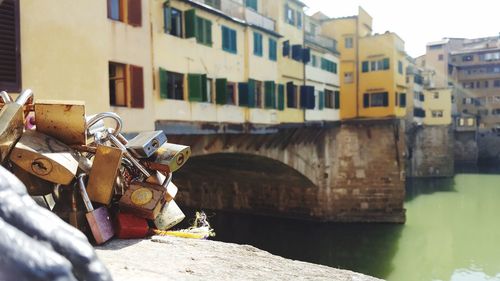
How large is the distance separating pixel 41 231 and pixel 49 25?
9608 mm

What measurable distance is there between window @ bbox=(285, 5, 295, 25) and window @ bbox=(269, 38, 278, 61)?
91.7 inches

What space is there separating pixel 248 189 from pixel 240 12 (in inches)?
489

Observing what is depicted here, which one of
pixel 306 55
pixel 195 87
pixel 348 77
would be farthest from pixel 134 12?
pixel 348 77

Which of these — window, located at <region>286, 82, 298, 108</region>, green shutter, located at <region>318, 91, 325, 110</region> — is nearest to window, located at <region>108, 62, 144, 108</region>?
window, located at <region>286, 82, 298, 108</region>

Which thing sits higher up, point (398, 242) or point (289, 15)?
point (289, 15)

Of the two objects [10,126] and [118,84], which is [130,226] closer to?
[10,126]

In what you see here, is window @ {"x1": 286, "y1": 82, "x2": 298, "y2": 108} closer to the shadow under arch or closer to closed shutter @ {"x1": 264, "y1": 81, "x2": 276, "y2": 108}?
closed shutter @ {"x1": 264, "y1": 81, "x2": 276, "y2": 108}

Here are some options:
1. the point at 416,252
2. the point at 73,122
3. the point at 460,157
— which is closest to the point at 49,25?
the point at 73,122

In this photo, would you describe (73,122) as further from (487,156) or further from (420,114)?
(487,156)

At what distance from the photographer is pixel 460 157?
172 feet

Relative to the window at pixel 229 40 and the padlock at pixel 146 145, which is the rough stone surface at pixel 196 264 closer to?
the padlock at pixel 146 145

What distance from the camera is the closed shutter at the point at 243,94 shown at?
1695 cm

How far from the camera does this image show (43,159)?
2.91m

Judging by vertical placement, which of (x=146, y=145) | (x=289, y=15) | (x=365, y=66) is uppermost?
(x=289, y=15)
